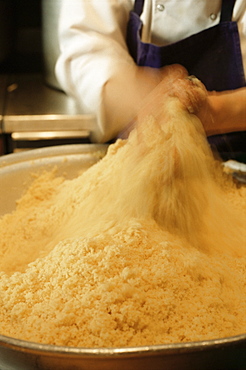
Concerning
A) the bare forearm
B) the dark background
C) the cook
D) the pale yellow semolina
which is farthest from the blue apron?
the dark background

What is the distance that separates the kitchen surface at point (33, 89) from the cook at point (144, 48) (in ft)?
0.69

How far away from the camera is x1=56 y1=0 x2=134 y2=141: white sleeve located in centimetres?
132

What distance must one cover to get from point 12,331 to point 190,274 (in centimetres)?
30

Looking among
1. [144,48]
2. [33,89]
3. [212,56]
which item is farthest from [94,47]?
[33,89]

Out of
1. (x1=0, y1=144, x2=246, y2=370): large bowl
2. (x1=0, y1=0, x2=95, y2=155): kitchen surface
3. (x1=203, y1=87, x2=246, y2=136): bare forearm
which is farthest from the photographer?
(x1=0, y1=0, x2=95, y2=155): kitchen surface

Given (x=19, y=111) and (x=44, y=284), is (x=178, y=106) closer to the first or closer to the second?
(x=44, y=284)

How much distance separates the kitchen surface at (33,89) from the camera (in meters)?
1.61

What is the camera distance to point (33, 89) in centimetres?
205

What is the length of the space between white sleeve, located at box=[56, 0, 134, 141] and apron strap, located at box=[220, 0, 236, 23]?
321 mm

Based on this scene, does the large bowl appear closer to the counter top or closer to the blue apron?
the blue apron

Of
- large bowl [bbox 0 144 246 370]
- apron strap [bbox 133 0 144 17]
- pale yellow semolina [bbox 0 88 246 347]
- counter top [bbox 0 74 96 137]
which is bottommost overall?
counter top [bbox 0 74 96 137]

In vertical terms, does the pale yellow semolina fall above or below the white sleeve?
below

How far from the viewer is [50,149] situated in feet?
4.07

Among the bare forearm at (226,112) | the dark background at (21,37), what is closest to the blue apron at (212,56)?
the bare forearm at (226,112)
